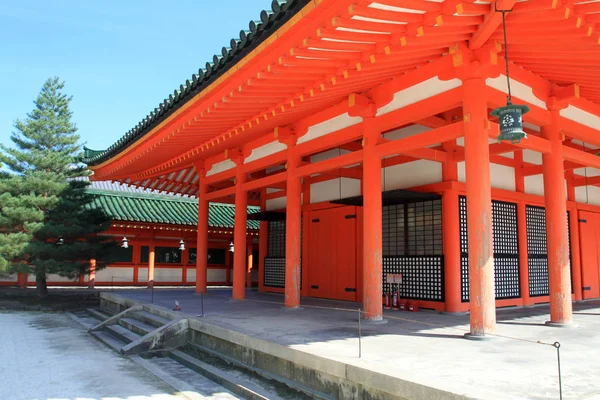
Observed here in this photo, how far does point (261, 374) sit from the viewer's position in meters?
5.81

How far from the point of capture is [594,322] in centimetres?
752

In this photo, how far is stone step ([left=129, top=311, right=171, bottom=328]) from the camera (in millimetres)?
8758

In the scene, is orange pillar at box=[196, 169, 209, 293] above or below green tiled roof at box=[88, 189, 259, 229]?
below

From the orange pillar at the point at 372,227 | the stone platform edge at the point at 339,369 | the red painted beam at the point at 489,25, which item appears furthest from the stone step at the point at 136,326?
the red painted beam at the point at 489,25

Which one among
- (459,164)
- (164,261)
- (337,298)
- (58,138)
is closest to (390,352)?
(459,164)

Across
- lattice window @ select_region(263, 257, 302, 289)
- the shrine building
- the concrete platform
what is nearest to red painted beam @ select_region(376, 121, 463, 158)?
the shrine building

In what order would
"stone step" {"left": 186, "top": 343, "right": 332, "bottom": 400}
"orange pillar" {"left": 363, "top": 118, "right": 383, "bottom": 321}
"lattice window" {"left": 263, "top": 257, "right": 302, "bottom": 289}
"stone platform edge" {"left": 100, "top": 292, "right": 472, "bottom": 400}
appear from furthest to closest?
"lattice window" {"left": 263, "top": 257, "right": 302, "bottom": 289}, "orange pillar" {"left": 363, "top": 118, "right": 383, "bottom": 321}, "stone step" {"left": 186, "top": 343, "right": 332, "bottom": 400}, "stone platform edge" {"left": 100, "top": 292, "right": 472, "bottom": 400}

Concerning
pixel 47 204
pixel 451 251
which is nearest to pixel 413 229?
pixel 451 251

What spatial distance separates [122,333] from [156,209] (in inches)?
460

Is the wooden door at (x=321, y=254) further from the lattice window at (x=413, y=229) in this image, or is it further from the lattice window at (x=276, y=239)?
the lattice window at (x=276, y=239)

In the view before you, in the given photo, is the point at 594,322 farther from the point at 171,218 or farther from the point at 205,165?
the point at 171,218

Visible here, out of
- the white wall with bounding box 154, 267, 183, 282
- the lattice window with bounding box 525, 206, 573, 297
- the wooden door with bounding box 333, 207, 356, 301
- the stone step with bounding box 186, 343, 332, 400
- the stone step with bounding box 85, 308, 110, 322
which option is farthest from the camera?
the white wall with bounding box 154, 267, 183, 282

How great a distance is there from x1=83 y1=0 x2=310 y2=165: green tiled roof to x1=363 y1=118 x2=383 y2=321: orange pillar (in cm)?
258

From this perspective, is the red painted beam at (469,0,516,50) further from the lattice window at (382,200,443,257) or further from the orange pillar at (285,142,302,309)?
the orange pillar at (285,142,302,309)
